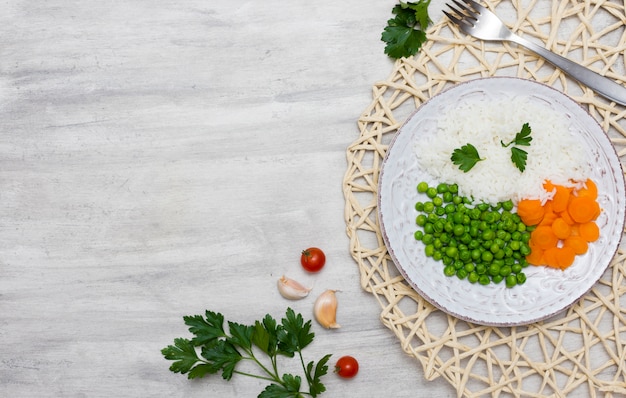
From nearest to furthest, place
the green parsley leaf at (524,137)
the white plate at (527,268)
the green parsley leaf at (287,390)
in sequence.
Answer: the green parsley leaf at (524,137)
the white plate at (527,268)
the green parsley leaf at (287,390)

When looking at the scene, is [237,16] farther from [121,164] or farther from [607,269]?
[607,269]

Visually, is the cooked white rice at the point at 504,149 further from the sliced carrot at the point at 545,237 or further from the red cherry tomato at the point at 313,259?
the red cherry tomato at the point at 313,259

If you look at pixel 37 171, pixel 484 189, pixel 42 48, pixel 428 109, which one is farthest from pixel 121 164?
pixel 484 189

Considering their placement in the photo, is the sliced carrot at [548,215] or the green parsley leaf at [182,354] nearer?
the sliced carrot at [548,215]

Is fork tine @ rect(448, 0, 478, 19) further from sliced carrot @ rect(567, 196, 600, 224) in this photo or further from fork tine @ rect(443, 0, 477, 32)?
sliced carrot @ rect(567, 196, 600, 224)

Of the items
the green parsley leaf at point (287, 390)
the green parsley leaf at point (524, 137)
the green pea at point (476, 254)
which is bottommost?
the green parsley leaf at point (287, 390)

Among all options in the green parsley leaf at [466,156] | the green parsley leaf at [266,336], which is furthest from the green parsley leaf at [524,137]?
the green parsley leaf at [266,336]

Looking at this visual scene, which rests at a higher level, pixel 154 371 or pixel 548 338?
pixel 548 338

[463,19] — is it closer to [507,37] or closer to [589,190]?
[507,37]
